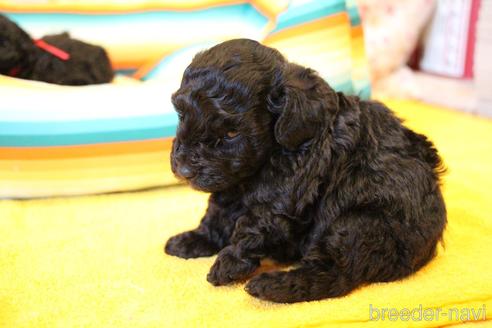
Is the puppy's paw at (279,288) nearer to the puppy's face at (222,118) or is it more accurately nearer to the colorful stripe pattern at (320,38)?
the puppy's face at (222,118)

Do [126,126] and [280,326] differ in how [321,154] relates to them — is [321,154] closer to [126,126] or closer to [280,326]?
[280,326]

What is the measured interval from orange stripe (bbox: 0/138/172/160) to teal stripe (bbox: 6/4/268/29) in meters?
1.30

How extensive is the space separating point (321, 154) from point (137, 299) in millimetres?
760

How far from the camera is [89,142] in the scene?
2697 millimetres

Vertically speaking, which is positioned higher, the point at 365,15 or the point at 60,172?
the point at 365,15

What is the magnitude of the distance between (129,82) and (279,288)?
194 centimetres

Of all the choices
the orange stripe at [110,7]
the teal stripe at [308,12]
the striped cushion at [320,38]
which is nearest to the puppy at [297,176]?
the striped cushion at [320,38]

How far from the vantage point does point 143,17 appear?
3.82m

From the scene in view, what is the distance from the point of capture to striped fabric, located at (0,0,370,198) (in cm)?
265

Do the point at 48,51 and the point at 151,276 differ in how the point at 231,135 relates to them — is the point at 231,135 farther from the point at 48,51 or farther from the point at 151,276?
the point at 48,51

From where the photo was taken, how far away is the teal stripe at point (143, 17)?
3.65 meters

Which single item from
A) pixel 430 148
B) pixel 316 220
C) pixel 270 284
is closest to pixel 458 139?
pixel 430 148

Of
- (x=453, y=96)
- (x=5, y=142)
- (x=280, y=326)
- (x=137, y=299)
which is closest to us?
(x=280, y=326)

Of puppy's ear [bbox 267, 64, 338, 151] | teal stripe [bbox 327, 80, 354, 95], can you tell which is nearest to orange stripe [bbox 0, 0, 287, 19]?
teal stripe [bbox 327, 80, 354, 95]
